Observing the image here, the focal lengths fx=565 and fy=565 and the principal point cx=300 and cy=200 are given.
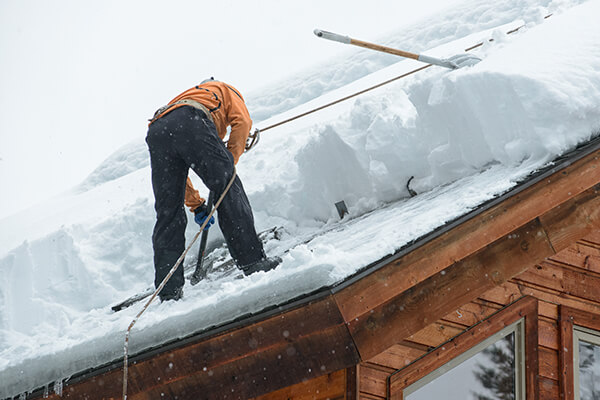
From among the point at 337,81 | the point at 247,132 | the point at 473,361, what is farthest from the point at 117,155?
the point at 473,361

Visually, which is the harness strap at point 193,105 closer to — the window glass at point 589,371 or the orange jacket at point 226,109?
the orange jacket at point 226,109

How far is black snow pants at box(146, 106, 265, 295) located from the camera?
2.96 m

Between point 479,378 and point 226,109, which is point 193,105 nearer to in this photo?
point 226,109

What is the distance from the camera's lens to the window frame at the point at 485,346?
9.73 feet

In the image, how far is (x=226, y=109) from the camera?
11.0 ft

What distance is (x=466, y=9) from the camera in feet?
44.3

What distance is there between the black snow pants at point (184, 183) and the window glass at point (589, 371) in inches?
76.6

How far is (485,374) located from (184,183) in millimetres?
2000

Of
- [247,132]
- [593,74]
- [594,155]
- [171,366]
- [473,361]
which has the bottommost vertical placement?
[473,361]

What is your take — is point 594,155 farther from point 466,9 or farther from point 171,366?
point 466,9

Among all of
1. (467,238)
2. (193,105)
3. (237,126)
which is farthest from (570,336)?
(193,105)

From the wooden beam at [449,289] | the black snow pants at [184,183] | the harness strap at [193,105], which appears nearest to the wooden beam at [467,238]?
the wooden beam at [449,289]

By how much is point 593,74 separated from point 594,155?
0.61 meters

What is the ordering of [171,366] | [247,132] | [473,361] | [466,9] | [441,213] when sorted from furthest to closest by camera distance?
1. [466,9]
2. [247,132]
3. [473,361]
4. [441,213]
5. [171,366]
